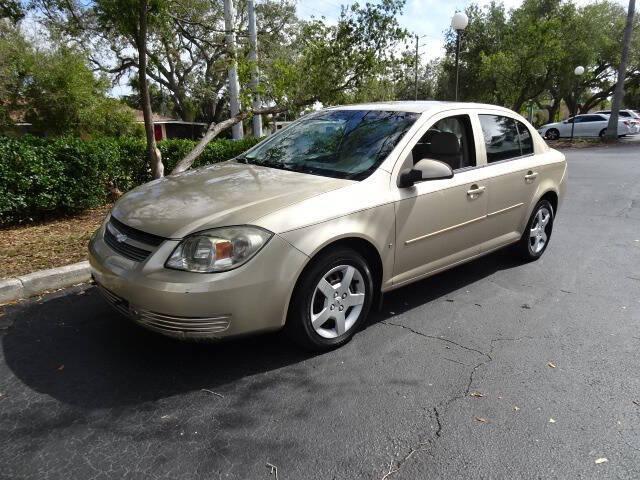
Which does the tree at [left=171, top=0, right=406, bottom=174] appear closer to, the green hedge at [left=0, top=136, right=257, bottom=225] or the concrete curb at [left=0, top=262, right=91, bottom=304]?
the green hedge at [left=0, top=136, right=257, bottom=225]

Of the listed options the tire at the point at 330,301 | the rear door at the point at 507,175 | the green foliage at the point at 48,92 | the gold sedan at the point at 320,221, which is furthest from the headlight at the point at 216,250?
the green foliage at the point at 48,92

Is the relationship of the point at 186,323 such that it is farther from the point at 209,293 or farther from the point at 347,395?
the point at 347,395

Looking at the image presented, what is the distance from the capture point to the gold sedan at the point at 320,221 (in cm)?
285

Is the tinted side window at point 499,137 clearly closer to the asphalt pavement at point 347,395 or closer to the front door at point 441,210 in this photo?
the front door at point 441,210

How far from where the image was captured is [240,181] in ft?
11.9

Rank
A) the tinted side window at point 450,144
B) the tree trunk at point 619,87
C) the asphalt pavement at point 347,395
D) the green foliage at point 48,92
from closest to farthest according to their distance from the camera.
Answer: the asphalt pavement at point 347,395, the tinted side window at point 450,144, the green foliage at point 48,92, the tree trunk at point 619,87

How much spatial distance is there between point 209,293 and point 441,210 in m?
2.00

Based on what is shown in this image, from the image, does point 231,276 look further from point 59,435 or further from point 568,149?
point 568,149

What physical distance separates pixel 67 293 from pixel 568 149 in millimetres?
22358

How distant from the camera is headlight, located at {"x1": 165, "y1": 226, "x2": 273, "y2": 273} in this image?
9.30 ft

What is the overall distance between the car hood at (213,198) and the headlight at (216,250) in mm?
61

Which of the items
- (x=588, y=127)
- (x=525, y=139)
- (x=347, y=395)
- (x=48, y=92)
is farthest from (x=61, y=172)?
(x=588, y=127)

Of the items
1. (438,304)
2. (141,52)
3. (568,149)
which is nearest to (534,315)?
(438,304)

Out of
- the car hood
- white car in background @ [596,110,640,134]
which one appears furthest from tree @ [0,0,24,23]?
white car in background @ [596,110,640,134]
